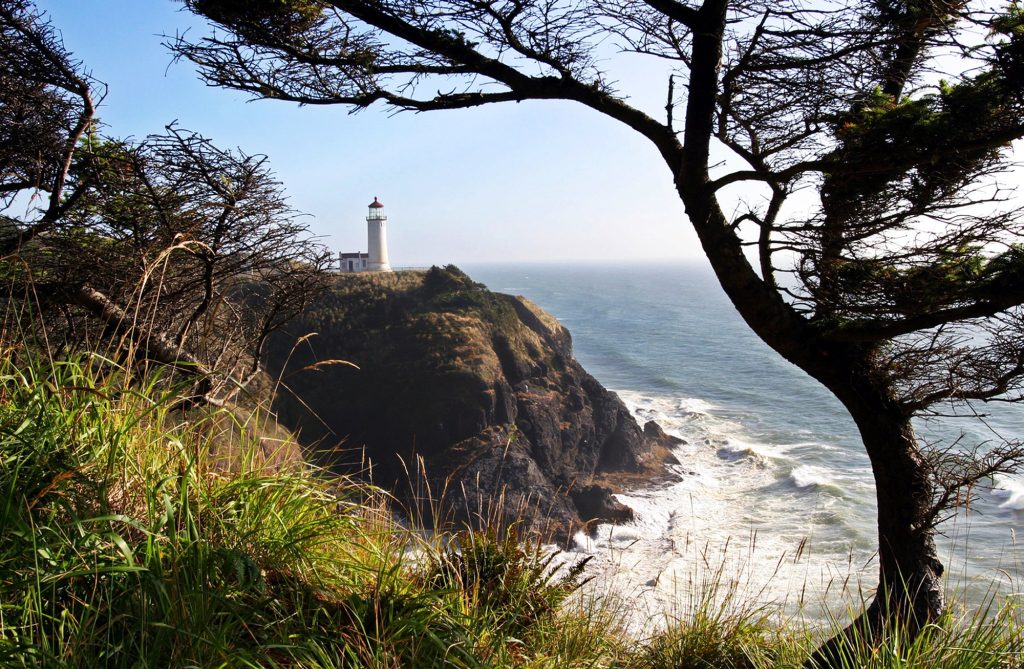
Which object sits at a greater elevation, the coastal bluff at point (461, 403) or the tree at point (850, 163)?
the tree at point (850, 163)

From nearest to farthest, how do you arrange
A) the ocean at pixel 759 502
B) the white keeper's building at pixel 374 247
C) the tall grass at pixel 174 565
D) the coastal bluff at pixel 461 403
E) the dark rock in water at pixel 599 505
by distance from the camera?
1. the tall grass at pixel 174 565
2. the ocean at pixel 759 502
3. the dark rock in water at pixel 599 505
4. the coastal bluff at pixel 461 403
5. the white keeper's building at pixel 374 247

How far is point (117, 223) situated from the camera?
164 inches

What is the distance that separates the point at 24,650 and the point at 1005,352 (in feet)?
15.3

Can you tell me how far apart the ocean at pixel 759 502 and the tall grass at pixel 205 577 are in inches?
21.8

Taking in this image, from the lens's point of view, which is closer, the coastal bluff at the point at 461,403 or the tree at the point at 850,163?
the tree at the point at 850,163

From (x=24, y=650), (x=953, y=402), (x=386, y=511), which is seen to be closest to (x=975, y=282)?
(x=953, y=402)

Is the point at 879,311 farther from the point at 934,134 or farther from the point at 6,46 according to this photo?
the point at 6,46

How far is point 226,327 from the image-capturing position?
17.1ft

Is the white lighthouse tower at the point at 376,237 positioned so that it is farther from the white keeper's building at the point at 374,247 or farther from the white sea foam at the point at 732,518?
the white sea foam at the point at 732,518

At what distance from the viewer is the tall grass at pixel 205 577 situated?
5.15 ft

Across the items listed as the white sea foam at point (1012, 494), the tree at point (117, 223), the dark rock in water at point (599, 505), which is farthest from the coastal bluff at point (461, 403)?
the tree at point (117, 223)

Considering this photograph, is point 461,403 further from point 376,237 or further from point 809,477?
point 376,237

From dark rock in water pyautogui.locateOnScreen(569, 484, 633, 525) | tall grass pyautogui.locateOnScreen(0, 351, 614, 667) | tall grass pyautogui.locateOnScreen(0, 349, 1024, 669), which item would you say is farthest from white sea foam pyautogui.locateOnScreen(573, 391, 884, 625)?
tall grass pyautogui.locateOnScreen(0, 351, 614, 667)

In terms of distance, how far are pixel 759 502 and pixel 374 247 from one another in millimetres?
26737
